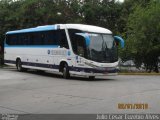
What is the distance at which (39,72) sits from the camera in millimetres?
32781

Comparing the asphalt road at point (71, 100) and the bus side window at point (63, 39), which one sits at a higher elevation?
the bus side window at point (63, 39)

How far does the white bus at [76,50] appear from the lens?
971 inches

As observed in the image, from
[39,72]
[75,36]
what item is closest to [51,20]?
[39,72]

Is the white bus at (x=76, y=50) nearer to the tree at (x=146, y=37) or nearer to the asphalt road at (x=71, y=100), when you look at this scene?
the asphalt road at (x=71, y=100)

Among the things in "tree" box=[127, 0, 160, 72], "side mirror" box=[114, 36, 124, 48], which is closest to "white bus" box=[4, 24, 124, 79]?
"side mirror" box=[114, 36, 124, 48]

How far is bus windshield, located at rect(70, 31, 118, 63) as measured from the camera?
80.6 feet

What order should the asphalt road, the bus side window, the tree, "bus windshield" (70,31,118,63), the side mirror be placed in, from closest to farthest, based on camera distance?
the asphalt road < "bus windshield" (70,31,118,63) < the bus side window < the side mirror < the tree

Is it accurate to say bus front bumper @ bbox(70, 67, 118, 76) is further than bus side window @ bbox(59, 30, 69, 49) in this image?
No

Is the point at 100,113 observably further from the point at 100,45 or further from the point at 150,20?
the point at 150,20

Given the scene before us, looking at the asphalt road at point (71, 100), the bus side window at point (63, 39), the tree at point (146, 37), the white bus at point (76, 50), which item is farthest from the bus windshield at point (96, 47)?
the tree at point (146, 37)

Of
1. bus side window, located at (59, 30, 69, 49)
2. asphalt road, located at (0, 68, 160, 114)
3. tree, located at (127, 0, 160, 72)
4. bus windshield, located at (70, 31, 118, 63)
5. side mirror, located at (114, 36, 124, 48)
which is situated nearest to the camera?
asphalt road, located at (0, 68, 160, 114)

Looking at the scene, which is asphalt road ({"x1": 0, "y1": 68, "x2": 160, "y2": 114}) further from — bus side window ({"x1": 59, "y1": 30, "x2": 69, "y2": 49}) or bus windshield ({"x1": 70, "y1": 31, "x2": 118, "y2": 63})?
bus side window ({"x1": 59, "y1": 30, "x2": 69, "y2": 49})

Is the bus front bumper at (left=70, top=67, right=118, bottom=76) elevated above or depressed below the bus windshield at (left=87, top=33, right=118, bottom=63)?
below

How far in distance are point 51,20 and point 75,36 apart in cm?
2269
